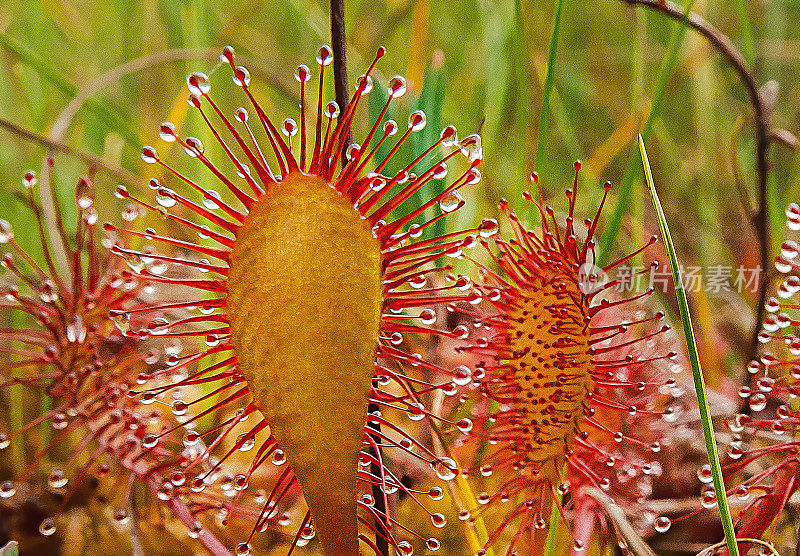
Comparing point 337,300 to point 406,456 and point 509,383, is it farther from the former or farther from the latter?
point 406,456

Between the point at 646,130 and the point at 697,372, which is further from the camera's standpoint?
the point at 646,130

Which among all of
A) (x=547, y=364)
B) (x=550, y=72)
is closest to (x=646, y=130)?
(x=550, y=72)

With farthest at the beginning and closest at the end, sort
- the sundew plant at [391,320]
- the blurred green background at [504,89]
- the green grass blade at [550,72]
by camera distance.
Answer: the blurred green background at [504,89] → the green grass blade at [550,72] → the sundew plant at [391,320]

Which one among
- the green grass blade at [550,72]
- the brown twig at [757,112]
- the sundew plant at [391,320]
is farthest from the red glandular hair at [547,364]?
the brown twig at [757,112]

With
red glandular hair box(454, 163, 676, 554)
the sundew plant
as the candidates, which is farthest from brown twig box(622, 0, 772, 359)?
red glandular hair box(454, 163, 676, 554)

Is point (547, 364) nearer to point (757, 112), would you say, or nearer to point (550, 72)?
point (550, 72)

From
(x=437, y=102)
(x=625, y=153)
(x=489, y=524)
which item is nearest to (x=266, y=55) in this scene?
(x=625, y=153)

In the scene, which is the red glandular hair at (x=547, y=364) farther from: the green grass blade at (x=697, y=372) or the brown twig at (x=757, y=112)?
the brown twig at (x=757, y=112)

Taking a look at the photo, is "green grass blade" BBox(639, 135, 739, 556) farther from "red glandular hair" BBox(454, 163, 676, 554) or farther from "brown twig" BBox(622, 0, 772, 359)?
"brown twig" BBox(622, 0, 772, 359)
